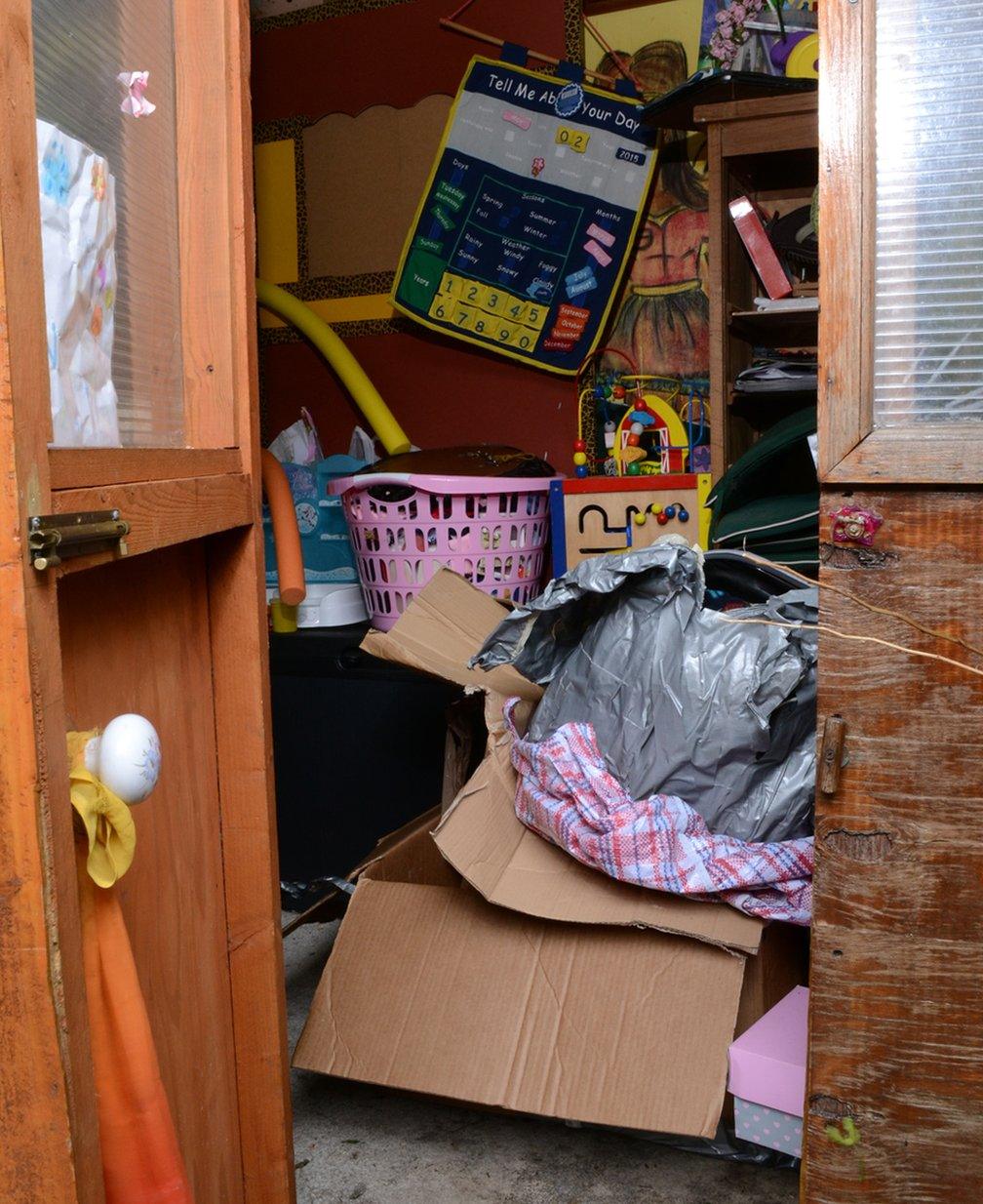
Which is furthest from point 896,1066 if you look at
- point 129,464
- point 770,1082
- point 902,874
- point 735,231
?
point 735,231

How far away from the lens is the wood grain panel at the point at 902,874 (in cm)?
98

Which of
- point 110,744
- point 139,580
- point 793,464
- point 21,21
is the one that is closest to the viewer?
point 21,21

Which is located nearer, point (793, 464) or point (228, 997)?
point (228, 997)

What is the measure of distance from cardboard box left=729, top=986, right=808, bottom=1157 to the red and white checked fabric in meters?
0.15

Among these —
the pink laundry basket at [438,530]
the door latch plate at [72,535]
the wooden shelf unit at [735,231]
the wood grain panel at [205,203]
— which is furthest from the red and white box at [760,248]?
the door latch plate at [72,535]

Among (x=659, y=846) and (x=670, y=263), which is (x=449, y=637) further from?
(x=670, y=263)

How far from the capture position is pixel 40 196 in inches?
27.9

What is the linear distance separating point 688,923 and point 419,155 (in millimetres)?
Answer: 2293

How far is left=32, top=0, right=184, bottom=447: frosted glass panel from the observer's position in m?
0.74

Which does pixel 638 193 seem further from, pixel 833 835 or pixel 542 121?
pixel 833 835

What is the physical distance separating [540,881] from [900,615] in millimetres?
724

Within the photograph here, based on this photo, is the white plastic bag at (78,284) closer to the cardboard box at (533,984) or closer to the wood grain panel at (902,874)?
the wood grain panel at (902,874)

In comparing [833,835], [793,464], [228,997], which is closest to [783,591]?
[793,464]

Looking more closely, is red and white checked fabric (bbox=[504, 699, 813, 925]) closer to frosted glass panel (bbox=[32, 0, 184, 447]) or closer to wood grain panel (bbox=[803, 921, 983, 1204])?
wood grain panel (bbox=[803, 921, 983, 1204])
